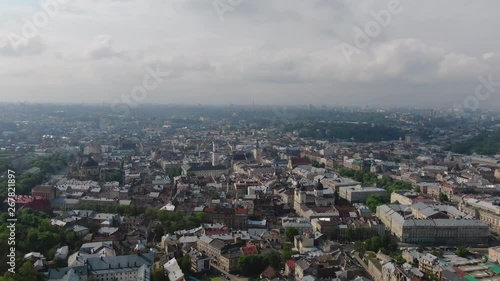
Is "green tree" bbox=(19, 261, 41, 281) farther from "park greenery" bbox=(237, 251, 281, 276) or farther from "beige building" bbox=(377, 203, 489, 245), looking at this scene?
"beige building" bbox=(377, 203, 489, 245)

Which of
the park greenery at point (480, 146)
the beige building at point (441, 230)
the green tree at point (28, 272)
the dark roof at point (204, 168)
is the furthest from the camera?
the park greenery at point (480, 146)

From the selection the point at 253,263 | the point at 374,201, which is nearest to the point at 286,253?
the point at 253,263

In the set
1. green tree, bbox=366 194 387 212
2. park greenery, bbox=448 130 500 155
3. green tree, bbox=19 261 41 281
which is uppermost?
green tree, bbox=19 261 41 281

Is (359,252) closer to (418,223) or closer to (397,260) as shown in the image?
(397,260)

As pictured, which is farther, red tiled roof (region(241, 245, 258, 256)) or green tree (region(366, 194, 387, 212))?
green tree (region(366, 194, 387, 212))

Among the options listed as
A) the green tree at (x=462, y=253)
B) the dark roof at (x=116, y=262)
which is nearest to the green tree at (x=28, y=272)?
the dark roof at (x=116, y=262)

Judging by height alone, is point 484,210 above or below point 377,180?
above

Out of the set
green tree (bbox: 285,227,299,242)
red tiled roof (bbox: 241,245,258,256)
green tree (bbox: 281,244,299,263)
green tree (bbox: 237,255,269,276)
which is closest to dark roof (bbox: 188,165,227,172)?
green tree (bbox: 285,227,299,242)

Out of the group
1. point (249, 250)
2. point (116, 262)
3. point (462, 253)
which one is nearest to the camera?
point (116, 262)

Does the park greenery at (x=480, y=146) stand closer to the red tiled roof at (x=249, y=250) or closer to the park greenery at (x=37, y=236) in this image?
the red tiled roof at (x=249, y=250)

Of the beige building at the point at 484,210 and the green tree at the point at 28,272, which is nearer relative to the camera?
the green tree at the point at 28,272

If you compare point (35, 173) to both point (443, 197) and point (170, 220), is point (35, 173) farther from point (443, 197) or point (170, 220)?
point (443, 197)

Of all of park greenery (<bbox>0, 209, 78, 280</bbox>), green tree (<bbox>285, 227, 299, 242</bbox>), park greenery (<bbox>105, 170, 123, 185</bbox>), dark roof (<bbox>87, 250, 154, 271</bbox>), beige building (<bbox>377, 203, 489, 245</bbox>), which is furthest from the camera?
park greenery (<bbox>105, 170, 123, 185</bbox>)
